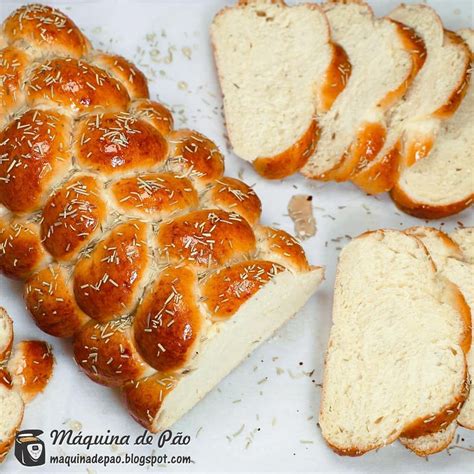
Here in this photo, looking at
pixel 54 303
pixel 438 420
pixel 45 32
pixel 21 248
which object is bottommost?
pixel 438 420

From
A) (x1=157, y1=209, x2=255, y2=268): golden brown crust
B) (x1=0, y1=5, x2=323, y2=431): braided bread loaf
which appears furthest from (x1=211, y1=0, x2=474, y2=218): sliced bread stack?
(x1=157, y1=209, x2=255, y2=268): golden brown crust

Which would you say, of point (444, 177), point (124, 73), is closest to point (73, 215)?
point (124, 73)

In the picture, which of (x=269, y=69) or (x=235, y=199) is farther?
(x=269, y=69)

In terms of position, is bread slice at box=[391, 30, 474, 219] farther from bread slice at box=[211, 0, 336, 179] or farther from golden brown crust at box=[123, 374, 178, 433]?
golden brown crust at box=[123, 374, 178, 433]

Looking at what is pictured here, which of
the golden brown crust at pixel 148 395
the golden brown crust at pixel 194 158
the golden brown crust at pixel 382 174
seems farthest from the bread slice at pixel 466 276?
the golden brown crust at pixel 148 395

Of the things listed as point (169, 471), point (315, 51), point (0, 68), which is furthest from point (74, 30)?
point (169, 471)

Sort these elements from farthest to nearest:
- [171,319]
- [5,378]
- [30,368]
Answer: [30,368], [5,378], [171,319]

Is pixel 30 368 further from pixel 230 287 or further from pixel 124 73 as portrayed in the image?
pixel 124 73
